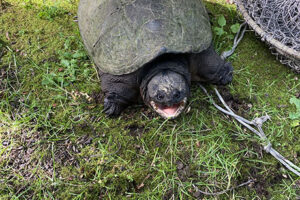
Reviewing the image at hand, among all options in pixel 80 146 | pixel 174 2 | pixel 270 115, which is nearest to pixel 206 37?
pixel 174 2

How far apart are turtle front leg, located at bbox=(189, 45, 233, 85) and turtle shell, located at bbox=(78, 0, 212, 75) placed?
0.58 feet

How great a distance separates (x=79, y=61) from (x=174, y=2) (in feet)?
4.10

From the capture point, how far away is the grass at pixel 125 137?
7.13ft

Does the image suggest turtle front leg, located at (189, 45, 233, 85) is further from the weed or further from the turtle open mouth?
the weed

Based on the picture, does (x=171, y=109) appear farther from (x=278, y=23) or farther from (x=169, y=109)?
(x=278, y=23)

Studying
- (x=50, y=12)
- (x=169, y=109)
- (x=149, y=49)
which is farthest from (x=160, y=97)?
(x=50, y=12)

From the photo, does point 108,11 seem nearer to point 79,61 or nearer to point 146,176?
point 79,61

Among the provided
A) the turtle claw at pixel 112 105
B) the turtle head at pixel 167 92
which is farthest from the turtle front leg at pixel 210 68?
the turtle claw at pixel 112 105

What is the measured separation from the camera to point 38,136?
95.3 inches

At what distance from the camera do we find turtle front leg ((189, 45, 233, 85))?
8.32 feet

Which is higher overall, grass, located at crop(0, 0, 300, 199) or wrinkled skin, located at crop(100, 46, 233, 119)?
wrinkled skin, located at crop(100, 46, 233, 119)

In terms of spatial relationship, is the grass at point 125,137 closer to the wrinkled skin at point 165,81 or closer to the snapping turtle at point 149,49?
the wrinkled skin at point 165,81

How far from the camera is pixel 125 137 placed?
2.42 metres

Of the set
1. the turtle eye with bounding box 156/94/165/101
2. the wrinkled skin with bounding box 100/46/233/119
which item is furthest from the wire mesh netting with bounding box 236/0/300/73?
the turtle eye with bounding box 156/94/165/101
